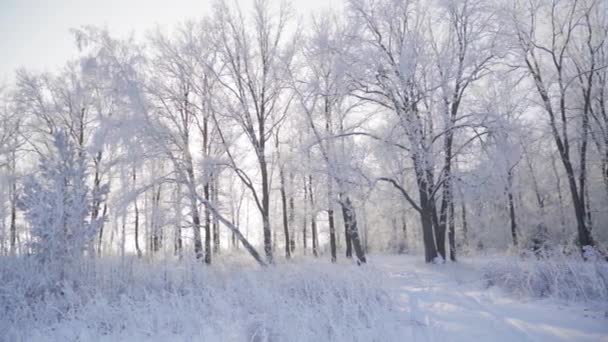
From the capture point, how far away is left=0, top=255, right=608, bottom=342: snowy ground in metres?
3.86

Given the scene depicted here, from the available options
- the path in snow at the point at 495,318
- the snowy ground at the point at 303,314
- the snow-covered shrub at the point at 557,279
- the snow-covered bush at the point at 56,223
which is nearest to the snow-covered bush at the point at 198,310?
the snowy ground at the point at 303,314

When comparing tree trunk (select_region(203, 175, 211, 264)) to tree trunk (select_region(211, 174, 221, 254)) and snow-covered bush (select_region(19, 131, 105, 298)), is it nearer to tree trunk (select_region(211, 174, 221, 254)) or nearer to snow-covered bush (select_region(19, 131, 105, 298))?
tree trunk (select_region(211, 174, 221, 254))

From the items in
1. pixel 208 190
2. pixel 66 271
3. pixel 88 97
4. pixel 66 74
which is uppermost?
pixel 66 74

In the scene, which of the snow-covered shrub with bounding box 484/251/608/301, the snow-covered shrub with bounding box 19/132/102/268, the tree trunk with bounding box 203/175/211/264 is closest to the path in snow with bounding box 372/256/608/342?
the snow-covered shrub with bounding box 484/251/608/301

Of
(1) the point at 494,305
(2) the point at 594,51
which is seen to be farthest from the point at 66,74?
(2) the point at 594,51

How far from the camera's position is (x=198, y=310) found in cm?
518

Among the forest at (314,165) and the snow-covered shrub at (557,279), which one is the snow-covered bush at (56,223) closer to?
the forest at (314,165)

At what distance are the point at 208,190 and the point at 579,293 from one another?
45.6ft

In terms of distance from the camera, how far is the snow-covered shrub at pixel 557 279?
4922 mm

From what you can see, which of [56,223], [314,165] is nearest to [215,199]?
[314,165]

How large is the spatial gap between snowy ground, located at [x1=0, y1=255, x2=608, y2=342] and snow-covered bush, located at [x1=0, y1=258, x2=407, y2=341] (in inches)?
0.7

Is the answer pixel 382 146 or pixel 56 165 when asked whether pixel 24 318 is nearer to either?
pixel 56 165

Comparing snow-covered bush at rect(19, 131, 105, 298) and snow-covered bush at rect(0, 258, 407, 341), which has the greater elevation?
snow-covered bush at rect(19, 131, 105, 298)

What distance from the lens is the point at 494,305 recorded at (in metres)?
4.95
